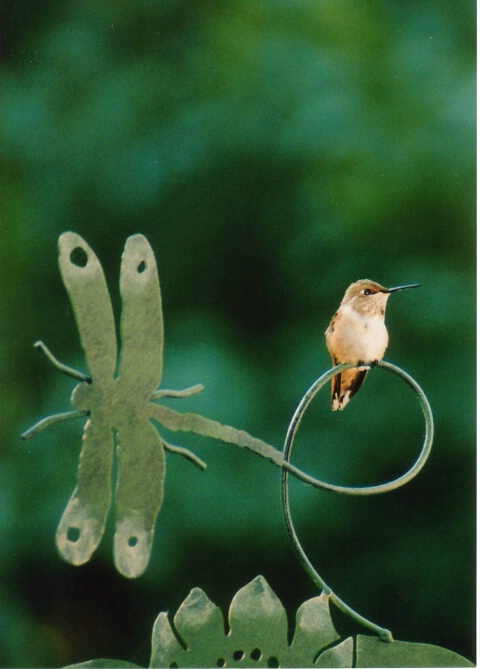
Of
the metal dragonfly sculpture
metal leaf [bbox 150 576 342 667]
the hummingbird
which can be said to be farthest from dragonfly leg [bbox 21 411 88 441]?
the hummingbird

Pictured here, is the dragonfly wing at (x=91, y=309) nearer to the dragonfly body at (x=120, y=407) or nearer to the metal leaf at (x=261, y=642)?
the dragonfly body at (x=120, y=407)

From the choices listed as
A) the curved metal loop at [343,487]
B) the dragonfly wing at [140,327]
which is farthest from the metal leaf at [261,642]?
the dragonfly wing at [140,327]

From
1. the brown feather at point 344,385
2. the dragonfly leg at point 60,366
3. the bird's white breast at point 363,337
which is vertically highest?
the bird's white breast at point 363,337

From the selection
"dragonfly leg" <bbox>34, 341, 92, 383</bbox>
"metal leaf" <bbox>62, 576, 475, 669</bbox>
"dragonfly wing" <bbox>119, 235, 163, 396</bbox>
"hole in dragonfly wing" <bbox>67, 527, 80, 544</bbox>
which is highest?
"dragonfly wing" <bbox>119, 235, 163, 396</bbox>

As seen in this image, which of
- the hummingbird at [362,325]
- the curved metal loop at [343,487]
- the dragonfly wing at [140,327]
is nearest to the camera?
the dragonfly wing at [140,327]

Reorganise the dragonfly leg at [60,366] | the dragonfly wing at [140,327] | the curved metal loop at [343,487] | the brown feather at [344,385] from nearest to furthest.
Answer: the dragonfly leg at [60,366] → the dragonfly wing at [140,327] → the curved metal loop at [343,487] → the brown feather at [344,385]

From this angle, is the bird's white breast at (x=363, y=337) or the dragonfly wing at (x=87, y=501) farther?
the bird's white breast at (x=363, y=337)

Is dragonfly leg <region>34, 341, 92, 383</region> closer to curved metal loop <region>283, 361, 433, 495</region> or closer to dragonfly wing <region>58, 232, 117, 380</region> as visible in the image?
dragonfly wing <region>58, 232, 117, 380</region>

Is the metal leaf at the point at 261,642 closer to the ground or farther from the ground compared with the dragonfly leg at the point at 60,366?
closer to the ground
